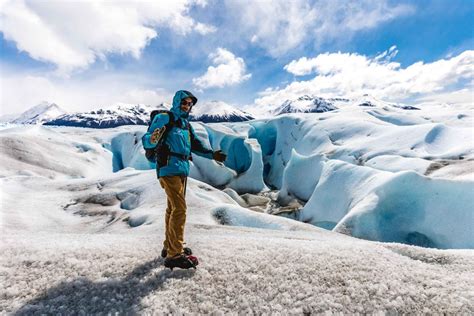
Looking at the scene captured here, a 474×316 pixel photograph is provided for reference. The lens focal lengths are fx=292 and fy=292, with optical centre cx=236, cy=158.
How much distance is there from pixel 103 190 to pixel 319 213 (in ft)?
45.2

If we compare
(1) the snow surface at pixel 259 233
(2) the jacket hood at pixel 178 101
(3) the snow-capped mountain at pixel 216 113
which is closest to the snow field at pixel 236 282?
(1) the snow surface at pixel 259 233

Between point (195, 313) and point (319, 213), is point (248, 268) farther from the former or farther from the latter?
point (319, 213)

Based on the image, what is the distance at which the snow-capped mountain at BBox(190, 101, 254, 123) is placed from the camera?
184 metres

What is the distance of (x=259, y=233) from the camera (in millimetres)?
7949

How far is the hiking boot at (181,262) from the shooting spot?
350 cm

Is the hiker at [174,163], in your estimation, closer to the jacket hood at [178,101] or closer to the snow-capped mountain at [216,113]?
the jacket hood at [178,101]

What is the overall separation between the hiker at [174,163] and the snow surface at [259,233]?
27cm

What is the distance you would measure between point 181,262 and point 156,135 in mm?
1596

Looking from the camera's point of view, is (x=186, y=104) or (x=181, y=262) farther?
(x=186, y=104)

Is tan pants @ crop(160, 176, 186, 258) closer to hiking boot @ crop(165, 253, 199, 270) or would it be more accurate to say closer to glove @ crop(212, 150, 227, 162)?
hiking boot @ crop(165, 253, 199, 270)

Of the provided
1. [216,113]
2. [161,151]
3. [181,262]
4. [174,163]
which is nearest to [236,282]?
[181,262]

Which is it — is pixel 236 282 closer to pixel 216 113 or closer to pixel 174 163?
pixel 174 163

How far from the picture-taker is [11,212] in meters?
12.3

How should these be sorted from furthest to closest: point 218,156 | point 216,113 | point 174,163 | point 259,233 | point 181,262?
point 216,113, point 259,233, point 218,156, point 174,163, point 181,262
